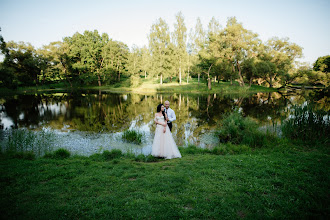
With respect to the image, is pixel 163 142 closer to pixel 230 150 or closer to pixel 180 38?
pixel 230 150

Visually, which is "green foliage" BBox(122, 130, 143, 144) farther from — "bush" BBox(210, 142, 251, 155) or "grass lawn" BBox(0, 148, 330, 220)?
"bush" BBox(210, 142, 251, 155)

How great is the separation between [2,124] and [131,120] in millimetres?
12209

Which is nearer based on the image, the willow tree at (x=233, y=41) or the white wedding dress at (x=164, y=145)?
the white wedding dress at (x=164, y=145)

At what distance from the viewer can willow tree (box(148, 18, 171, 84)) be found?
49562 mm

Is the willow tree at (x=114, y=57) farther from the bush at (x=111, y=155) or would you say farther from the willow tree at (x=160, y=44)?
the bush at (x=111, y=155)

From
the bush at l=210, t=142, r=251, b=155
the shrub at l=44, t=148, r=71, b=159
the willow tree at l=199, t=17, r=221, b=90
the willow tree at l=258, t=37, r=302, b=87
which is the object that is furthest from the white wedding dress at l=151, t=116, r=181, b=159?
the willow tree at l=258, t=37, r=302, b=87

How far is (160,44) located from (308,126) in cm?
4568

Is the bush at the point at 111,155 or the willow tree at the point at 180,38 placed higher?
the willow tree at the point at 180,38

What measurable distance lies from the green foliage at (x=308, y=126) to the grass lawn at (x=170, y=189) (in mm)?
3713

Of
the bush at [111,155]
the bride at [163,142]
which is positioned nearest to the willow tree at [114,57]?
the bush at [111,155]

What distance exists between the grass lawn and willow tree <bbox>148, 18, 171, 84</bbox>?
147ft

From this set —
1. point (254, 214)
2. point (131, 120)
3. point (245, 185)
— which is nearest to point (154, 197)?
point (254, 214)

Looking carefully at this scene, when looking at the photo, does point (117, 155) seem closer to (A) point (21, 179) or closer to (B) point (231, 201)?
(A) point (21, 179)

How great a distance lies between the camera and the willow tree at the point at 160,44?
4956 centimetres
